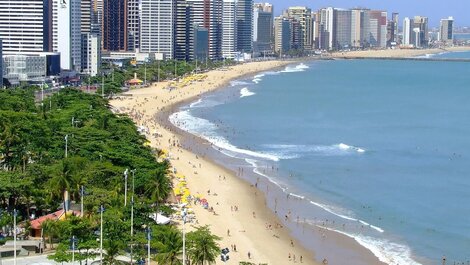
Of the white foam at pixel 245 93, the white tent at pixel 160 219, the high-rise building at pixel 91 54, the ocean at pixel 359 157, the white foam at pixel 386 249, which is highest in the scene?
the high-rise building at pixel 91 54

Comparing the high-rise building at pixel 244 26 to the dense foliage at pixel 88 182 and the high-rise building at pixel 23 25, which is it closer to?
the high-rise building at pixel 23 25

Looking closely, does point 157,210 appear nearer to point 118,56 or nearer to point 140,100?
point 140,100

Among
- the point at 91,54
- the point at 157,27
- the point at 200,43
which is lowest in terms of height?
the point at 91,54

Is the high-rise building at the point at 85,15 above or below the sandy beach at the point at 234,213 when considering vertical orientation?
above

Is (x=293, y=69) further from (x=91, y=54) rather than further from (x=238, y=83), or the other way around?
(x=91, y=54)

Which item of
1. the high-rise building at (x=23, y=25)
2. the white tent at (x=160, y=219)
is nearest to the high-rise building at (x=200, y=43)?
the high-rise building at (x=23, y=25)

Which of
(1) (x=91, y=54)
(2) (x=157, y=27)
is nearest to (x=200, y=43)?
(2) (x=157, y=27)
